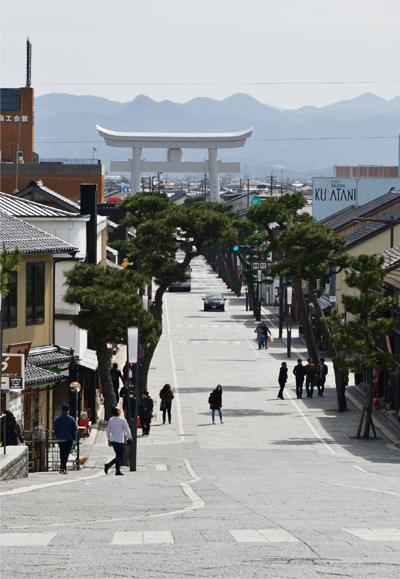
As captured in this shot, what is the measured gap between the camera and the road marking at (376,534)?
698 centimetres

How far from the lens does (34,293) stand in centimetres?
2097

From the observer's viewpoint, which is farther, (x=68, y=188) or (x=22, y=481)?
(x=68, y=188)

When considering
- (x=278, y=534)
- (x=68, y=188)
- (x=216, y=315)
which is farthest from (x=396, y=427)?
(x=68, y=188)

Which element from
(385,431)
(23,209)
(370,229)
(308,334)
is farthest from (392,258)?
(23,209)

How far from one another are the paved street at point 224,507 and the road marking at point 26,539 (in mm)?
18

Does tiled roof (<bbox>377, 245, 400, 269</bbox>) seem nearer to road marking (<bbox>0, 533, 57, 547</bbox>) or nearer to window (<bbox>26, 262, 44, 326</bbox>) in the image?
window (<bbox>26, 262, 44, 326</bbox>)

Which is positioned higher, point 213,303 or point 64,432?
point 213,303

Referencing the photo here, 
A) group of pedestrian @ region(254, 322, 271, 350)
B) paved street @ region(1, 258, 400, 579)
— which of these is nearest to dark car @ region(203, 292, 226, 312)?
group of pedestrian @ region(254, 322, 271, 350)

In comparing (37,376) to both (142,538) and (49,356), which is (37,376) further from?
(142,538)

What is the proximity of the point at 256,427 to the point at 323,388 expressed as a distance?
794 cm

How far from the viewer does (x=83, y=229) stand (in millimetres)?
27000

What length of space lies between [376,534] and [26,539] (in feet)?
10.9

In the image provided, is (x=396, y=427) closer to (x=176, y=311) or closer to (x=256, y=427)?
(x=256, y=427)

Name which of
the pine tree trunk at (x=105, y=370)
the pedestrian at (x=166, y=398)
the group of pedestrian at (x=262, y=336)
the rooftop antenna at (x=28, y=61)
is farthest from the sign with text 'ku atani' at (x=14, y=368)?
the rooftop antenna at (x=28, y=61)
